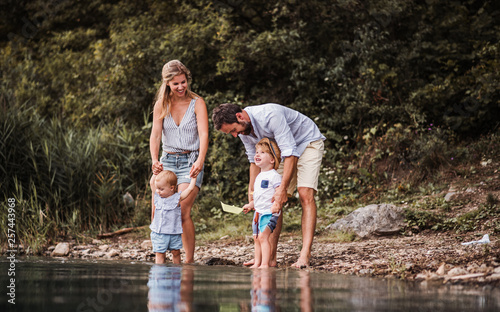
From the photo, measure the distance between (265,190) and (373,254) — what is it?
1.48 metres

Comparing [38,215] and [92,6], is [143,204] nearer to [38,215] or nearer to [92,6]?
[38,215]

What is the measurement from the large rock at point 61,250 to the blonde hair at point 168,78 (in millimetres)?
3387

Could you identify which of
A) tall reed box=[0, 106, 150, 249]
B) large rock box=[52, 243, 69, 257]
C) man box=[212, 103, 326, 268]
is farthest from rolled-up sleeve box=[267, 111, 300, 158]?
tall reed box=[0, 106, 150, 249]

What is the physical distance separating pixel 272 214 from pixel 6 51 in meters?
14.9

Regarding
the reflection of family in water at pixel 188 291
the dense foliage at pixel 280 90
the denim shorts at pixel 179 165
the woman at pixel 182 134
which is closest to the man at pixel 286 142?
the woman at pixel 182 134

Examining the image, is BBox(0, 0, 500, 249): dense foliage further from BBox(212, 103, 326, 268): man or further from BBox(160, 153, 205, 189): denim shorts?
BBox(212, 103, 326, 268): man

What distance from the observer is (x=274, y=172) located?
5730 mm

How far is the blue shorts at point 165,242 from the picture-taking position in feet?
19.5

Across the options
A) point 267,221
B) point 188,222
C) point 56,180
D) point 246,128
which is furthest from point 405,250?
point 56,180

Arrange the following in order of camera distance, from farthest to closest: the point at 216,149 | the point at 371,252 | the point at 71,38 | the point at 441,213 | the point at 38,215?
the point at 71,38 < the point at 216,149 < the point at 38,215 < the point at 441,213 < the point at 371,252

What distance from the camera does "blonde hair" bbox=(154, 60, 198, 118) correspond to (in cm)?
598

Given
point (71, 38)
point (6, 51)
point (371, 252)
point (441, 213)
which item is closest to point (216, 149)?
point (441, 213)

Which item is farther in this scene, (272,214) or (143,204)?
(143,204)

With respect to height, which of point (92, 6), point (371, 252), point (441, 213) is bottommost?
point (371, 252)
